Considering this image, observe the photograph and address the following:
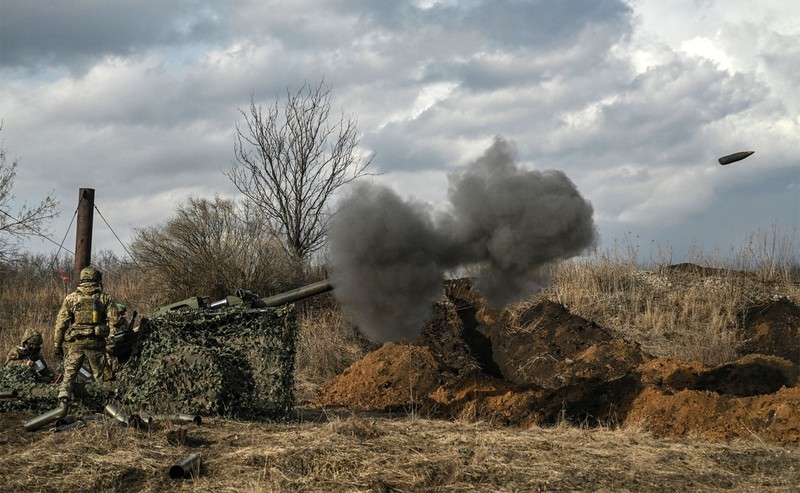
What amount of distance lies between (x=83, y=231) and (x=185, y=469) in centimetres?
802

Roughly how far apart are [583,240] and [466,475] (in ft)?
14.5

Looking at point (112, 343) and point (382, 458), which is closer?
point (382, 458)

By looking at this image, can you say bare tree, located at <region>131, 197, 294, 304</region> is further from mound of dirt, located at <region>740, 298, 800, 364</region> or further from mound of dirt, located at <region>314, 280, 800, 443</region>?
mound of dirt, located at <region>740, 298, 800, 364</region>

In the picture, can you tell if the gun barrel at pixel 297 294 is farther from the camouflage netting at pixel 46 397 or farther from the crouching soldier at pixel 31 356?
the crouching soldier at pixel 31 356

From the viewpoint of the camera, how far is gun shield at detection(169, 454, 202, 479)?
25.2 ft

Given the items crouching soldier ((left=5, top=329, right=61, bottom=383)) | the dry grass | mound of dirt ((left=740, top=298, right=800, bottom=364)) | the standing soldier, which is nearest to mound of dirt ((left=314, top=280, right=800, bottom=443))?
mound of dirt ((left=740, top=298, right=800, bottom=364))

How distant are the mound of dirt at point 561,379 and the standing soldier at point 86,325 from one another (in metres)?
4.82

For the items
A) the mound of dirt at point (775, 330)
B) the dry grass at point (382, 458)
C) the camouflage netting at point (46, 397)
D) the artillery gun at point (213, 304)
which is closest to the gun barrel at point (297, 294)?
the artillery gun at point (213, 304)

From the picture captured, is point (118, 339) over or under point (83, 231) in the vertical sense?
under

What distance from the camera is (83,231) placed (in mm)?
14383

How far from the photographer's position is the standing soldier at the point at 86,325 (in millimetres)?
11172

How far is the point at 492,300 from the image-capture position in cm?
1205

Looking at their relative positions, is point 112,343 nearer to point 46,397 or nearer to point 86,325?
point 86,325

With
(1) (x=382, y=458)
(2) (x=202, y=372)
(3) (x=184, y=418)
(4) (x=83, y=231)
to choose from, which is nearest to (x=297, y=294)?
(2) (x=202, y=372)
